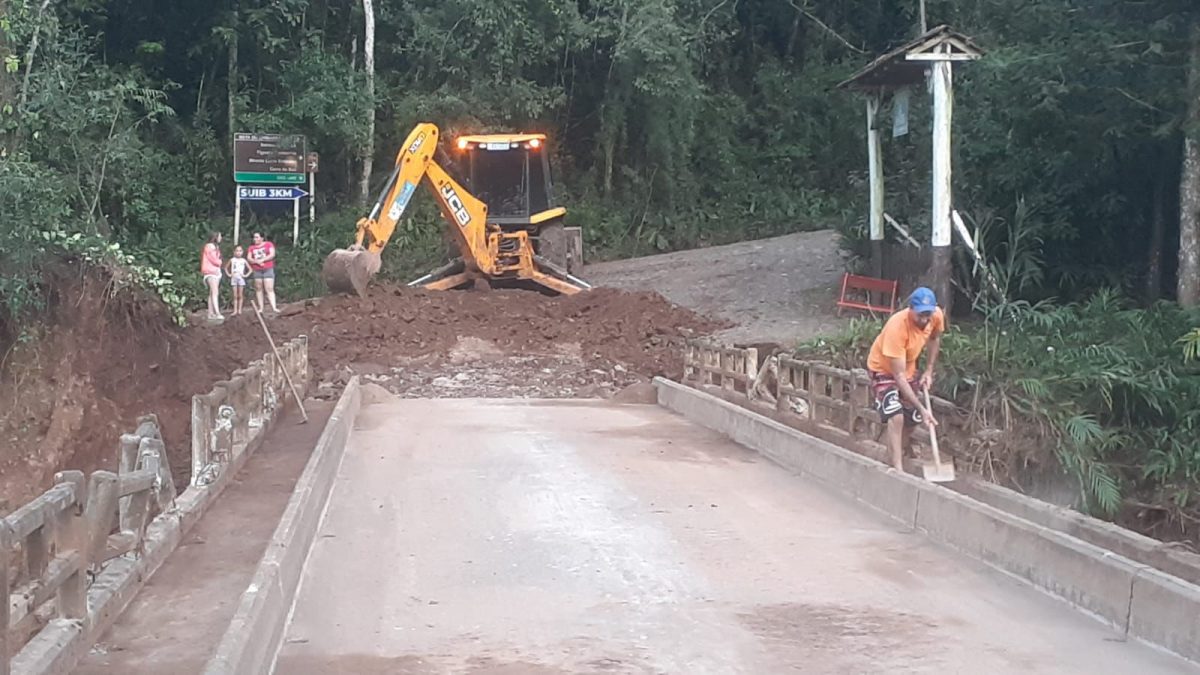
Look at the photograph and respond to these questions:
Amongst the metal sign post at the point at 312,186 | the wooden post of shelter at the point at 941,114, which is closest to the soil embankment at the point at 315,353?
the wooden post of shelter at the point at 941,114

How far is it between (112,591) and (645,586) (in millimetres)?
3030

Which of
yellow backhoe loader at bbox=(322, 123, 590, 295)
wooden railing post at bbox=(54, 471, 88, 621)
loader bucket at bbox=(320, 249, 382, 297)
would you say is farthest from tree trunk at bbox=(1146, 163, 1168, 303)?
wooden railing post at bbox=(54, 471, 88, 621)

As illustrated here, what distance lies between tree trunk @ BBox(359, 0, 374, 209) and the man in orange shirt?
28.0 metres

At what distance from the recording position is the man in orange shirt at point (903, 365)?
10.1 metres

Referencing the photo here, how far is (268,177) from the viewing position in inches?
1305

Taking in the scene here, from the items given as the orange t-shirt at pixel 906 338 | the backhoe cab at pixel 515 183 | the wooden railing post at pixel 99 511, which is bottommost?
the wooden railing post at pixel 99 511

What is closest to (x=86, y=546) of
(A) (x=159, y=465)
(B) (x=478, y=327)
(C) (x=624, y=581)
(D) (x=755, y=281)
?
(A) (x=159, y=465)

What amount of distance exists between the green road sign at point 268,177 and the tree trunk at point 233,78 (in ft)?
13.6

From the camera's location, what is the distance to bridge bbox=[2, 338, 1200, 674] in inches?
251

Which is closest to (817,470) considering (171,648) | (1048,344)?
(1048,344)

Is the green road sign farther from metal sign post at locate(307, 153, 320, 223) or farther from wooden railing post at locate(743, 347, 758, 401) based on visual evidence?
wooden railing post at locate(743, 347, 758, 401)

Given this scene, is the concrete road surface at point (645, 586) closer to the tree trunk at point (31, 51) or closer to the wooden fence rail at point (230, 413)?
the wooden fence rail at point (230, 413)

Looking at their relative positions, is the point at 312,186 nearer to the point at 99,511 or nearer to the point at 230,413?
the point at 230,413

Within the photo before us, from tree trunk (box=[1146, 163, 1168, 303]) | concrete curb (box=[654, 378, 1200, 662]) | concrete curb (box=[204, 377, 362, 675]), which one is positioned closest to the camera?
concrete curb (box=[204, 377, 362, 675])
